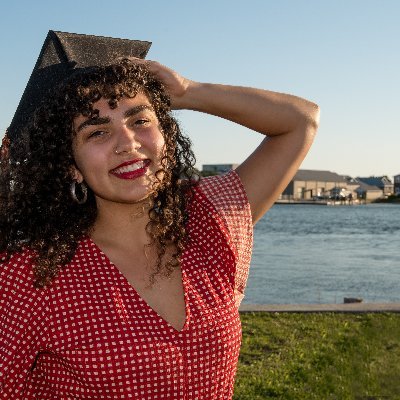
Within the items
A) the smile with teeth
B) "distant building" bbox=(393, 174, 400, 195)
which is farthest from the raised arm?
"distant building" bbox=(393, 174, 400, 195)

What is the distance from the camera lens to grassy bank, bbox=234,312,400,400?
263 inches

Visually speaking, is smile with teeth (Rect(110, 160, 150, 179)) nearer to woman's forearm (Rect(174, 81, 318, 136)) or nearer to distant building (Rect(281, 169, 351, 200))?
woman's forearm (Rect(174, 81, 318, 136))

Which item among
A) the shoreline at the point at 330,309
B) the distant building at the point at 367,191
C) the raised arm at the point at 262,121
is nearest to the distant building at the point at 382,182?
the distant building at the point at 367,191

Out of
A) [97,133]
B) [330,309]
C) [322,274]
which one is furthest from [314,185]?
[97,133]

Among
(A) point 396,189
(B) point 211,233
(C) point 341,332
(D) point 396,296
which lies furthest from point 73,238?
(A) point 396,189

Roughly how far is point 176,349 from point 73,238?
1.77ft

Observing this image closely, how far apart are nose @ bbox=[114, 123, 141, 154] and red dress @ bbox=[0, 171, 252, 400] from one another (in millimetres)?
354

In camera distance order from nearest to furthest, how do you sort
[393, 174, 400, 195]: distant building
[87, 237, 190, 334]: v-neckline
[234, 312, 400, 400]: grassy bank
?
[87, 237, 190, 334]: v-neckline, [234, 312, 400, 400]: grassy bank, [393, 174, 400, 195]: distant building

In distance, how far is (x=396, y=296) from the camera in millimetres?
20234

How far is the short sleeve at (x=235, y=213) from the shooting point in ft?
9.20

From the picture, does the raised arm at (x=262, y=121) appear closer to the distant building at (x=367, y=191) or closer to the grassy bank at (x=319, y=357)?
the grassy bank at (x=319, y=357)

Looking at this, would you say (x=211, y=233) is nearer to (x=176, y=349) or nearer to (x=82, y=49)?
(x=176, y=349)

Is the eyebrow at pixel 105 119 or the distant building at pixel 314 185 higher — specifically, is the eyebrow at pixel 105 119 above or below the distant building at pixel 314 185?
below

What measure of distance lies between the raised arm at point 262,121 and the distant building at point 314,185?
14161 cm
